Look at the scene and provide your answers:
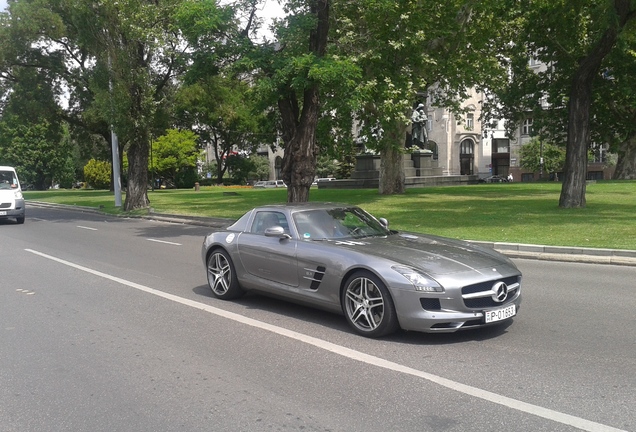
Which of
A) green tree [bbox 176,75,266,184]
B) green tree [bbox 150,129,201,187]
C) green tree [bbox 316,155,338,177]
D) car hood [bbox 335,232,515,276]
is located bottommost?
car hood [bbox 335,232,515,276]

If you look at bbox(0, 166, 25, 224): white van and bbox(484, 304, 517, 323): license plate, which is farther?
bbox(0, 166, 25, 224): white van

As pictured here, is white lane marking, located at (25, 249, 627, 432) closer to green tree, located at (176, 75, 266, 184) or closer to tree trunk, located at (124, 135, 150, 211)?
green tree, located at (176, 75, 266, 184)

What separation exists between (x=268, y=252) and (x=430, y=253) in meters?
2.05

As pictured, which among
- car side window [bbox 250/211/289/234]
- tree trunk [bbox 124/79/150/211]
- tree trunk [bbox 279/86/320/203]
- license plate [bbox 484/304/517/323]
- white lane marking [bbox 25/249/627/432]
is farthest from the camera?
tree trunk [bbox 124/79/150/211]

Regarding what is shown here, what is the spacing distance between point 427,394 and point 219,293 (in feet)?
13.7

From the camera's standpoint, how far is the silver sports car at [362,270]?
555cm

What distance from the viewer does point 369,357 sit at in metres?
5.34

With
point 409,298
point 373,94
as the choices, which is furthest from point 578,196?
point 409,298

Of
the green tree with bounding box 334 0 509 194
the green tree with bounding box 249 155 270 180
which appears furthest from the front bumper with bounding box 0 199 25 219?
the green tree with bounding box 249 155 270 180

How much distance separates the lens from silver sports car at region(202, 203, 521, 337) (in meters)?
5.55

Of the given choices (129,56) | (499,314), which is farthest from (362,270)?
(129,56)

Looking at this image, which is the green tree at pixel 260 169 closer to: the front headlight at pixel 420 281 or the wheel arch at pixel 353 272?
the wheel arch at pixel 353 272

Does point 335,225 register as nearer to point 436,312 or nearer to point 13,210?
point 436,312

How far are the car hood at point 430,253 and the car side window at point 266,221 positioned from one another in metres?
1.04
